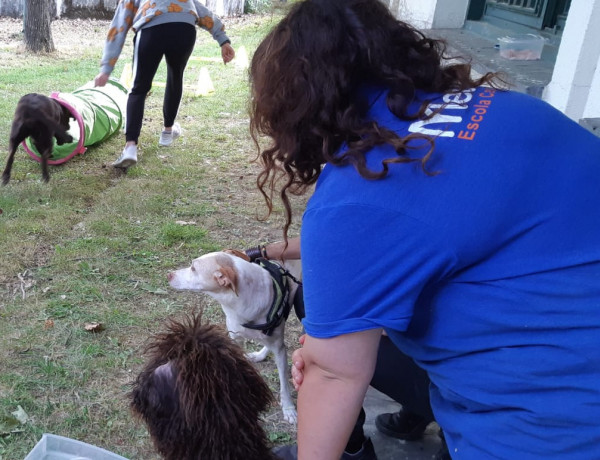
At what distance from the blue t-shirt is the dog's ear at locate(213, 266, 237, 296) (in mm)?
1324

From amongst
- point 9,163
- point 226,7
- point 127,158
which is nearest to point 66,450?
point 9,163

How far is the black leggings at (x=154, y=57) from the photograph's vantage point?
5.12 m

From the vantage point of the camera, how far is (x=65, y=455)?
2.00 metres

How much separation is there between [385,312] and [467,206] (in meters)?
0.26

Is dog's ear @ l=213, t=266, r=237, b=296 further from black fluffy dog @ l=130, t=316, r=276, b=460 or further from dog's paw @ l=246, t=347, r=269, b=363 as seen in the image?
black fluffy dog @ l=130, t=316, r=276, b=460

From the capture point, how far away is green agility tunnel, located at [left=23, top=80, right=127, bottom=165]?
17.6 ft

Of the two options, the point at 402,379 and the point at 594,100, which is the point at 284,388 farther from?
the point at 594,100

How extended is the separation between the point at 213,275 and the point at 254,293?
199 mm

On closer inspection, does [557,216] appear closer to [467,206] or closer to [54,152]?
[467,206]

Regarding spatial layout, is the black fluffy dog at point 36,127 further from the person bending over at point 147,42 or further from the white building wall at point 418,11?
the white building wall at point 418,11

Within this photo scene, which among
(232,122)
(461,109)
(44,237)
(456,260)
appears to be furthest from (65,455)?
(232,122)

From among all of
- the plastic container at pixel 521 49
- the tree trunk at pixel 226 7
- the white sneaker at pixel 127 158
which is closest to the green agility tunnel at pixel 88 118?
the white sneaker at pixel 127 158

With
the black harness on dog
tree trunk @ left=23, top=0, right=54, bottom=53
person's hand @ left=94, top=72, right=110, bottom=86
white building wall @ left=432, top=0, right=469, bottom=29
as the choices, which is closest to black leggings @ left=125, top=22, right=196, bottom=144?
person's hand @ left=94, top=72, right=110, bottom=86

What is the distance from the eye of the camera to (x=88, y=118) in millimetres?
5539
